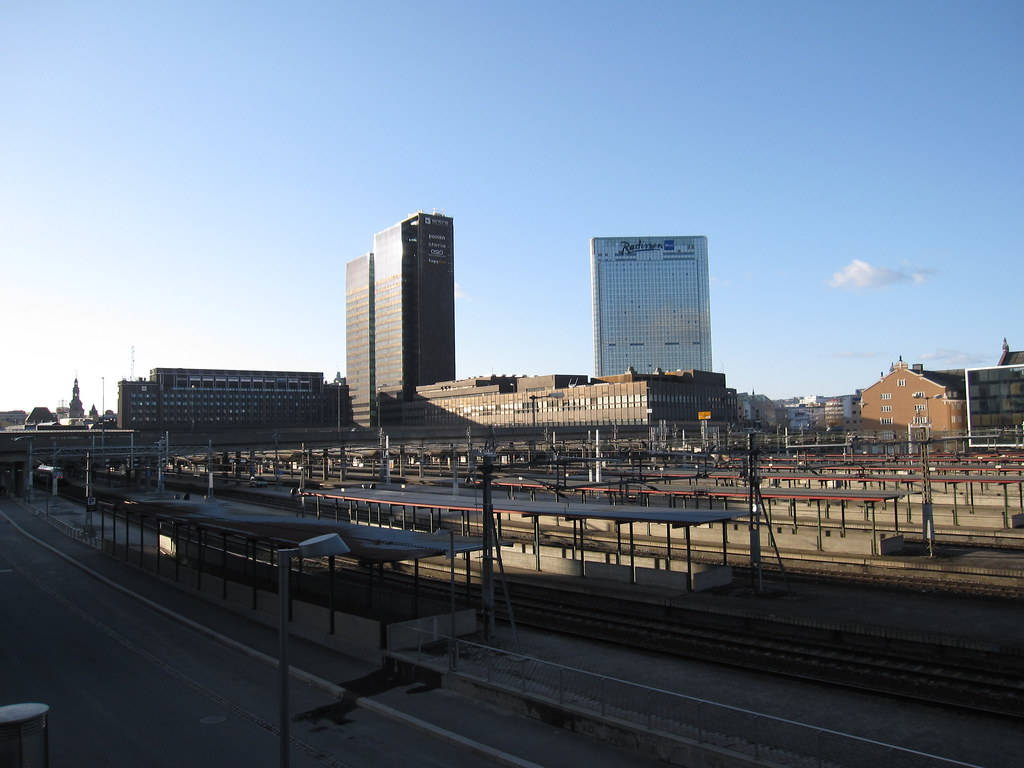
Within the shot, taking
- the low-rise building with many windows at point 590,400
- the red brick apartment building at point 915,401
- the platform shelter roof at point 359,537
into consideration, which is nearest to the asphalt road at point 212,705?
the platform shelter roof at point 359,537

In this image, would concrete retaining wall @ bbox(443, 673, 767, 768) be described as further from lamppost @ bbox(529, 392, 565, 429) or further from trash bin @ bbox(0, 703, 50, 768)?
lamppost @ bbox(529, 392, 565, 429)

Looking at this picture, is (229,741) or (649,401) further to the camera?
(649,401)

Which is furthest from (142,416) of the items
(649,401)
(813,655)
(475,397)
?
(813,655)

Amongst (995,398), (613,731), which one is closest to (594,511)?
(613,731)

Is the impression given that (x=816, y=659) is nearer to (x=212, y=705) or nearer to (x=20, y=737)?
(x=212, y=705)

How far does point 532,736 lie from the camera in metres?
13.9

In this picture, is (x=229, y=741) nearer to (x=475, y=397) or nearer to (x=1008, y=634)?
(x=1008, y=634)

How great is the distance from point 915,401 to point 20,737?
417ft

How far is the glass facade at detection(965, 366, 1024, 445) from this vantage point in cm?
9094

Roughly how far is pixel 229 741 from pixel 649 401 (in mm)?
117318

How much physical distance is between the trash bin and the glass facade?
329ft

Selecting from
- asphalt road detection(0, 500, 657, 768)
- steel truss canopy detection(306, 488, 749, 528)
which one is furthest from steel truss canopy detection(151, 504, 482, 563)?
steel truss canopy detection(306, 488, 749, 528)

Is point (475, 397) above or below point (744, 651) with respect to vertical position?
above

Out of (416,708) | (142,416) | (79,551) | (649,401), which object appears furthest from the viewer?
(142,416)
